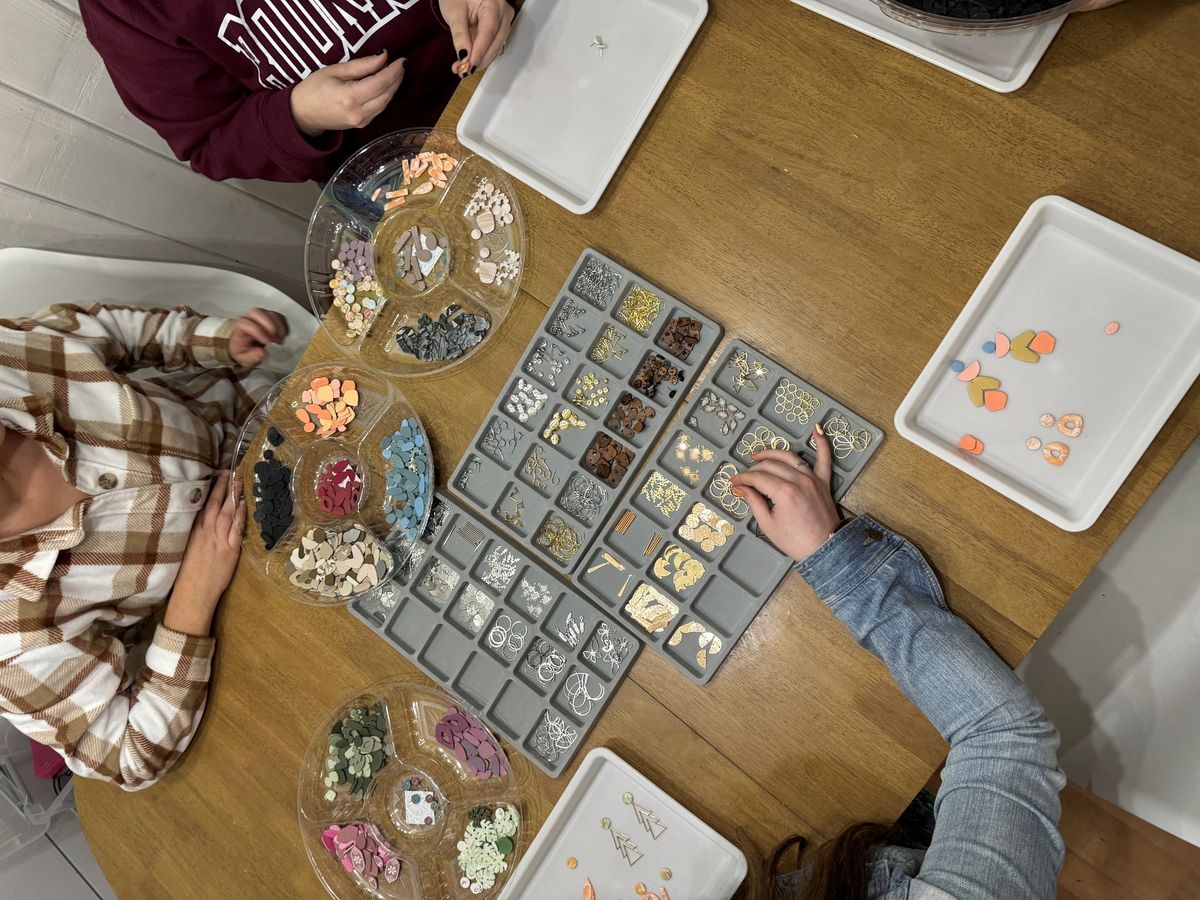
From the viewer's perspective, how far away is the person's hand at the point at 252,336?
4.14 ft

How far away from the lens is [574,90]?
1.01 m

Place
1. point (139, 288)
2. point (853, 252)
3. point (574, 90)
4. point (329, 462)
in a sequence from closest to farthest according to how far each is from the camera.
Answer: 1. point (853, 252)
2. point (574, 90)
3. point (329, 462)
4. point (139, 288)

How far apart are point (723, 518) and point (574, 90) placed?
602mm

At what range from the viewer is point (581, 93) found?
3.32 feet

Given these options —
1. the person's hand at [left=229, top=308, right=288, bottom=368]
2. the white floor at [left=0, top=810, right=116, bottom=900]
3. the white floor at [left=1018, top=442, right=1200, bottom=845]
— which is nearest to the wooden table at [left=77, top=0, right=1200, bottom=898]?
the white floor at [left=1018, top=442, right=1200, bottom=845]

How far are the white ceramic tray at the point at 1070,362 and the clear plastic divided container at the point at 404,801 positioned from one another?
730 millimetres

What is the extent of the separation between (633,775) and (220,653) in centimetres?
67

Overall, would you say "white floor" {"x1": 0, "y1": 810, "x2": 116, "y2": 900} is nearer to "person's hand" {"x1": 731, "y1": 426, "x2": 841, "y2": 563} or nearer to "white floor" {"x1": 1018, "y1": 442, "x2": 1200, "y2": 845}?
"person's hand" {"x1": 731, "y1": 426, "x2": 841, "y2": 563}

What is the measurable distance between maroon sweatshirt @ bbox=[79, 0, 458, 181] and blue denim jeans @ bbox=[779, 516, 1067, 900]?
0.95m

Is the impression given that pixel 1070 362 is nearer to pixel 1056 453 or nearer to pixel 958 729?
pixel 1056 453

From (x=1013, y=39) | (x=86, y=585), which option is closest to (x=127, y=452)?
(x=86, y=585)

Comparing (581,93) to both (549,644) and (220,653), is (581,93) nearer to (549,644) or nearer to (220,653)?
(549,644)

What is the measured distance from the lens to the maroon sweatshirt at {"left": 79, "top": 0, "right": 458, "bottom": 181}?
1110 mm

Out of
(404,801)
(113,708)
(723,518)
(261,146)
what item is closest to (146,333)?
(261,146)
